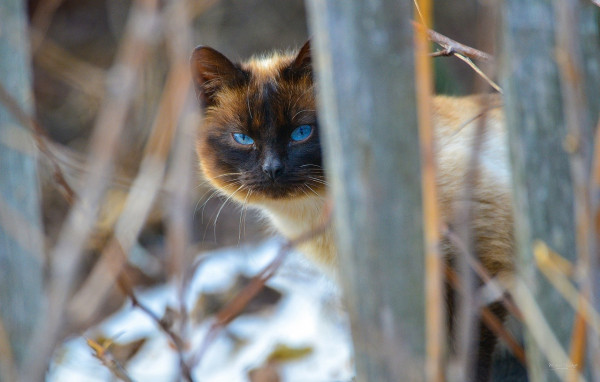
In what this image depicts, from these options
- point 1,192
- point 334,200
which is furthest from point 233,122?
point 334,200

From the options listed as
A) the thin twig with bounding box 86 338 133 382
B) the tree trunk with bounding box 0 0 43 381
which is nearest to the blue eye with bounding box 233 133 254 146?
the tree trunk with bounding box 0 0 43 381

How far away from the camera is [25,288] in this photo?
5.43ft

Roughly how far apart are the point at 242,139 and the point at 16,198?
1.02 meters

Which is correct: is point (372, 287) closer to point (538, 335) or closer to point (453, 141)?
point (538, 335)

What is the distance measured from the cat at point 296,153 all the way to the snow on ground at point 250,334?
46cm

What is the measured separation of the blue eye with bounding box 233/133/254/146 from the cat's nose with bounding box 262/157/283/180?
0.17 m

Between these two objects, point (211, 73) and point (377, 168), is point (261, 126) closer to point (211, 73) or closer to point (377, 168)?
point (211, 73)

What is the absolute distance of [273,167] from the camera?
235cm

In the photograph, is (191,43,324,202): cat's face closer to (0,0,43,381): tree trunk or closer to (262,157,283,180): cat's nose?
(262,157,283,180): cat's nose

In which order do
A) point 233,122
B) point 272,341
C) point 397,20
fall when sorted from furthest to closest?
point 272,341
point 233,122
point 397,20

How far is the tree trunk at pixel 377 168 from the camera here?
992 mm

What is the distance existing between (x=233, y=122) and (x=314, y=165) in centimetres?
37

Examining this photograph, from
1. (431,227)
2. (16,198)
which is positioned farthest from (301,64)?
(431,227)

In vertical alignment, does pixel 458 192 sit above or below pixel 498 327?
above
